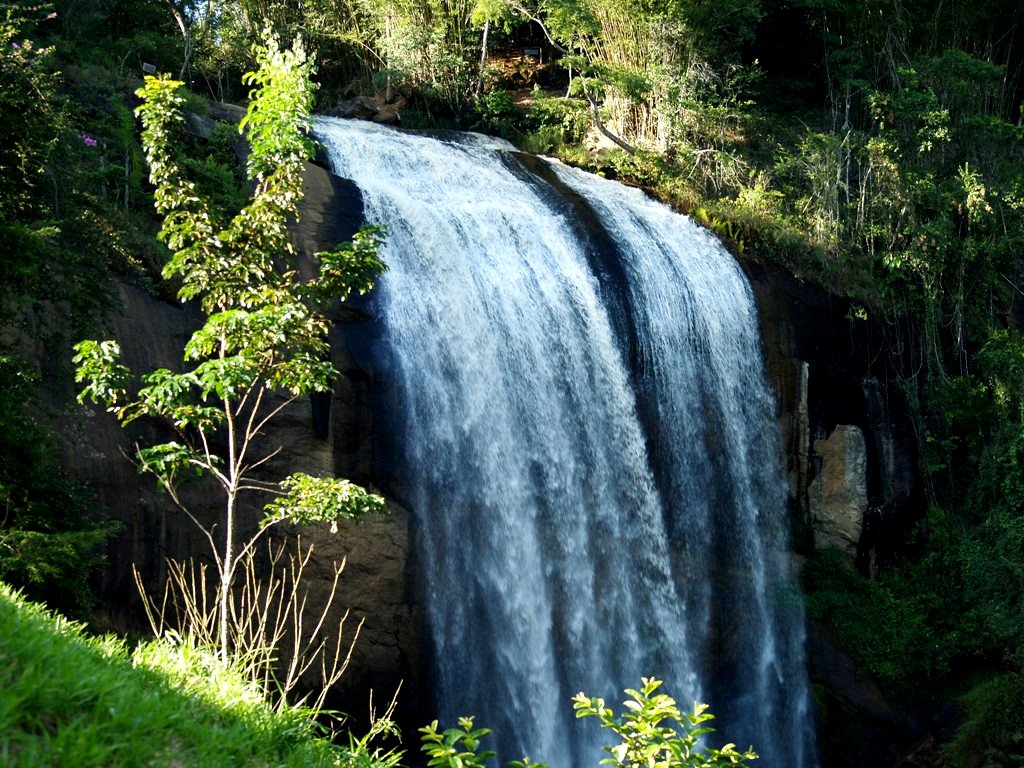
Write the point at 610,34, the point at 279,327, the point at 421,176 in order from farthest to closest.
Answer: the point at 610,34
the point at 421,176
the point at 279,327

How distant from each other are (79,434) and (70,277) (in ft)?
5.26

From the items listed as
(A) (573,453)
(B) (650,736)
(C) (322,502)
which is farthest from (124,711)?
(A) (573,453)

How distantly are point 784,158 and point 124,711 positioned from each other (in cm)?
1754

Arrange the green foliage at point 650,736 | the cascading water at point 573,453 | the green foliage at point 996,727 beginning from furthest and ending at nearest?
the green foliage at point 996,727, the cascading water at point 573,453, the green foliage at point 650,736

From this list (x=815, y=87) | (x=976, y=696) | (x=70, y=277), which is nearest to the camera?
(x=70, y=277)

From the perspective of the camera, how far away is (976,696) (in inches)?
535

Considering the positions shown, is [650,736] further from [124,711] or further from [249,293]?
[249,293]

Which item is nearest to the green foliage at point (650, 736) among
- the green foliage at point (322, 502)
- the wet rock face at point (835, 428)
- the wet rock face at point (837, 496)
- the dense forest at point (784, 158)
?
the green foliage at point (322, 502)

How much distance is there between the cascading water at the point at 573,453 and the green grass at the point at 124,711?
257 inches

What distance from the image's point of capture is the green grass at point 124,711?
9.82 ft

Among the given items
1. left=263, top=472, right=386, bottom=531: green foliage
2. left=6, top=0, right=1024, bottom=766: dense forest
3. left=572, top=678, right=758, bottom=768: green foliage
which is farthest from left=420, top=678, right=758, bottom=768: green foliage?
left=6, top=0, right=1024, bottom=766: dense forest

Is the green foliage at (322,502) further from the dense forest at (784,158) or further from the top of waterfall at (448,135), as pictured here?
the top of waterfall at (448,135)

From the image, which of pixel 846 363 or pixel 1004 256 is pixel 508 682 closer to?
pixel 846 363

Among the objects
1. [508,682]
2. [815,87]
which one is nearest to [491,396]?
[508,682]
